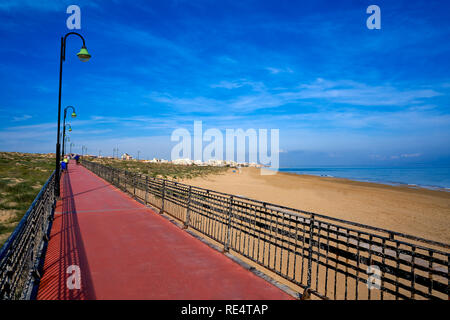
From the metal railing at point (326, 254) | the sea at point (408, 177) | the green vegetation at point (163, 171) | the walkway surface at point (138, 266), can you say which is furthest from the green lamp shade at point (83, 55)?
the sea at point (408, 177)

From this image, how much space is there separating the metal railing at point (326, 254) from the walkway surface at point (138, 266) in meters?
0.68

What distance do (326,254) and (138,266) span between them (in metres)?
3.52

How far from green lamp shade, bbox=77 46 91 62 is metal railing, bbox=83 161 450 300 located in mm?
6081

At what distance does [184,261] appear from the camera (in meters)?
5.57

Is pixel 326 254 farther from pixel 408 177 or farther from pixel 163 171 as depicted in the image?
pixel 408 177

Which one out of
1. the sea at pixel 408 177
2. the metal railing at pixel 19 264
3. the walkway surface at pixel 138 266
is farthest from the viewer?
the sea at pixel 408 177

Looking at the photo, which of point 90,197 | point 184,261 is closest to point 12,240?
point 184,261

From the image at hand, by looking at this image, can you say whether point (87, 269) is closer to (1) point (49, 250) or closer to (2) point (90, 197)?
(1) point (49, 250)

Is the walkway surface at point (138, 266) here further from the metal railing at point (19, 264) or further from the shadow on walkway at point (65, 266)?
the metal railing at point (19, 264)

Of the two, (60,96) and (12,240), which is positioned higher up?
(60,96)

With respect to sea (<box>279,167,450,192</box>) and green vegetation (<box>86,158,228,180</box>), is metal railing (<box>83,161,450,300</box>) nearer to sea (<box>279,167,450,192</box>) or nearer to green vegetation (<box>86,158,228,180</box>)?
green vegetation (<box>86,158,228,180</box>)

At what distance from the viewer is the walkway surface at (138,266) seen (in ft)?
13.9

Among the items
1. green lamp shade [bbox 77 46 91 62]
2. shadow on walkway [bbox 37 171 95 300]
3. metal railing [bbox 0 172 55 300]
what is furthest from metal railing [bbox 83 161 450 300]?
green lamp shade [bbox 77 46 91 62]
